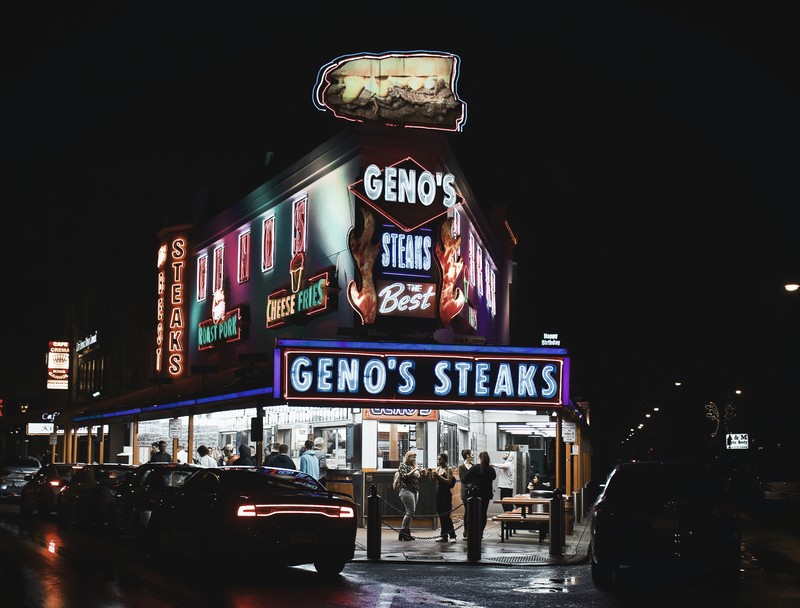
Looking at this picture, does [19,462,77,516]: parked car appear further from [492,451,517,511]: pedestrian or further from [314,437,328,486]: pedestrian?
[492,451,517,511]: pedestrian

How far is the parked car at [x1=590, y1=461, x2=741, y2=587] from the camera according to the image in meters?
12.1

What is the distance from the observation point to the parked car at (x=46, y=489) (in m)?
24.1

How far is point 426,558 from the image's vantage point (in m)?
16.3

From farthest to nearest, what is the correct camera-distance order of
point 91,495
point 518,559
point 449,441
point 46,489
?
point 449,441, point 46,489, point 91,495, point 518,559

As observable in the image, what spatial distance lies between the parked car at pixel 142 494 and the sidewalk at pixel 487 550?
3.39 m

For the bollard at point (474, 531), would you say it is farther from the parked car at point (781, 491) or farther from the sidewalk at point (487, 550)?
the parked car at point (781, 491)

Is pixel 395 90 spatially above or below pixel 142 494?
above

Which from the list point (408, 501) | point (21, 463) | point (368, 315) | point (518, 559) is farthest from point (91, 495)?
point (21, 463)

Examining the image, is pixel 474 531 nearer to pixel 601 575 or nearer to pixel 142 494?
pixel 601 575

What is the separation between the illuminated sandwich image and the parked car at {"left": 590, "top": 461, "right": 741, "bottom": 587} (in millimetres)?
15232

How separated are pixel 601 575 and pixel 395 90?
16.5 m

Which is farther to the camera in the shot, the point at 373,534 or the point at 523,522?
the point at 523,522

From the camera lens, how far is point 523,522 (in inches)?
769

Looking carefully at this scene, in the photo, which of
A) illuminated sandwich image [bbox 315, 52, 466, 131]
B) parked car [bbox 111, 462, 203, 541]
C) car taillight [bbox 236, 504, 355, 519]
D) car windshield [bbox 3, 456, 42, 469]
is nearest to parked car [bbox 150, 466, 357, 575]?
→ car taillight [bbox 236, 504, 355, 519]
